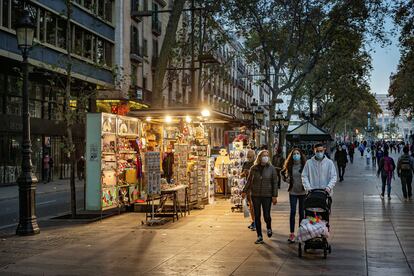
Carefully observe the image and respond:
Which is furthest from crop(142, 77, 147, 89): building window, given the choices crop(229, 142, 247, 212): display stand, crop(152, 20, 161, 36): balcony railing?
crop(229, 142, 247, 212): display stand

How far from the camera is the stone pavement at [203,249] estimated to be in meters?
8.29

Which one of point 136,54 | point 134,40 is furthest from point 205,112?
point 134,40

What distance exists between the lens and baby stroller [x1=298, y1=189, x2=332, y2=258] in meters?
9.12

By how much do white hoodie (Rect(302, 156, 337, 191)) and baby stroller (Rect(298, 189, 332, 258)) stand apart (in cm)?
32

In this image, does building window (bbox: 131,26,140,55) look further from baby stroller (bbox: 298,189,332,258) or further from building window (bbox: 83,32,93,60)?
baby stroller (bbox: 298,189,332,258)

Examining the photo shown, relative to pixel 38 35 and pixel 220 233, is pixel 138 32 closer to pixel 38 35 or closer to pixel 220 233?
pixel 38 35

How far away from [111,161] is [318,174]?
6.99 metres

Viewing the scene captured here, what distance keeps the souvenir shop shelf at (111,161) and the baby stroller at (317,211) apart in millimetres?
6839

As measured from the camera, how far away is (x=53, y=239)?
11.4m

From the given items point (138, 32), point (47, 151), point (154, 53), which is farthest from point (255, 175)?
point (154, 53)

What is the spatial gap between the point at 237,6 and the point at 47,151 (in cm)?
1360

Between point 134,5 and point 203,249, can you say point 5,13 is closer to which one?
point 134,5

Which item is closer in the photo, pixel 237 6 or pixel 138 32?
pixel 237 6

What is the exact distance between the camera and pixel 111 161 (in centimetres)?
1527
